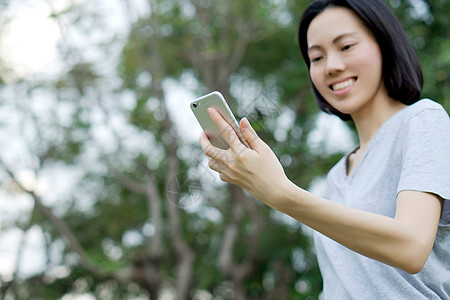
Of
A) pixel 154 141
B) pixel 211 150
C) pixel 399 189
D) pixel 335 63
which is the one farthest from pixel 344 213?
pixel 154 141

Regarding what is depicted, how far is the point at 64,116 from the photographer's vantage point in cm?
1152

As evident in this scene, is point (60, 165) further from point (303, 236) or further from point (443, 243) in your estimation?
point (443, 243)

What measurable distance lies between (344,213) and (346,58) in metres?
0.50

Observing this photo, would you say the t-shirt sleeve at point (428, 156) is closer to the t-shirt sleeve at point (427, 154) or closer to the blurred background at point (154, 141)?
the t-shirt sleeve at point (427, 154)

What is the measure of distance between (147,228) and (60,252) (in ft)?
8.73

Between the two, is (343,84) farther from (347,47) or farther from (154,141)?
(154,141)

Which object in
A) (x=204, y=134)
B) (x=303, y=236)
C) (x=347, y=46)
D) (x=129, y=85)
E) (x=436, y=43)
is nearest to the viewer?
(x=204, y=134)

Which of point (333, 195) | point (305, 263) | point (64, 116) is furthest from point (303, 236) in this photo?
point (333, 195)

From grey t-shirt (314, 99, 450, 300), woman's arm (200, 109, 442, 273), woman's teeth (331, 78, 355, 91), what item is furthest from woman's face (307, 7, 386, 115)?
woman's arm (200, 109, 442, 273)

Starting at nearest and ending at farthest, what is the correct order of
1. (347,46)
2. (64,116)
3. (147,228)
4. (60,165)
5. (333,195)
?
1. (347,46)
2. (333,195)
3. (64,116)
4. (60,165)
5. (147,228)

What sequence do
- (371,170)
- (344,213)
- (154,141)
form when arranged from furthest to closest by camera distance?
(154,141) < (371,170) < (344,213)

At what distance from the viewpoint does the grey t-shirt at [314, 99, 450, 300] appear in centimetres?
102

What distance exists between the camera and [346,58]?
126cm

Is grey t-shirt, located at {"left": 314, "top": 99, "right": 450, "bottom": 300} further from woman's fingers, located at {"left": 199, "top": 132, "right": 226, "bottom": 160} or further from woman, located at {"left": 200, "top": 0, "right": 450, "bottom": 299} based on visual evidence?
woman's fingers, located at {"left": 199, "top": 132, "right": 226, "bottom": 160}
